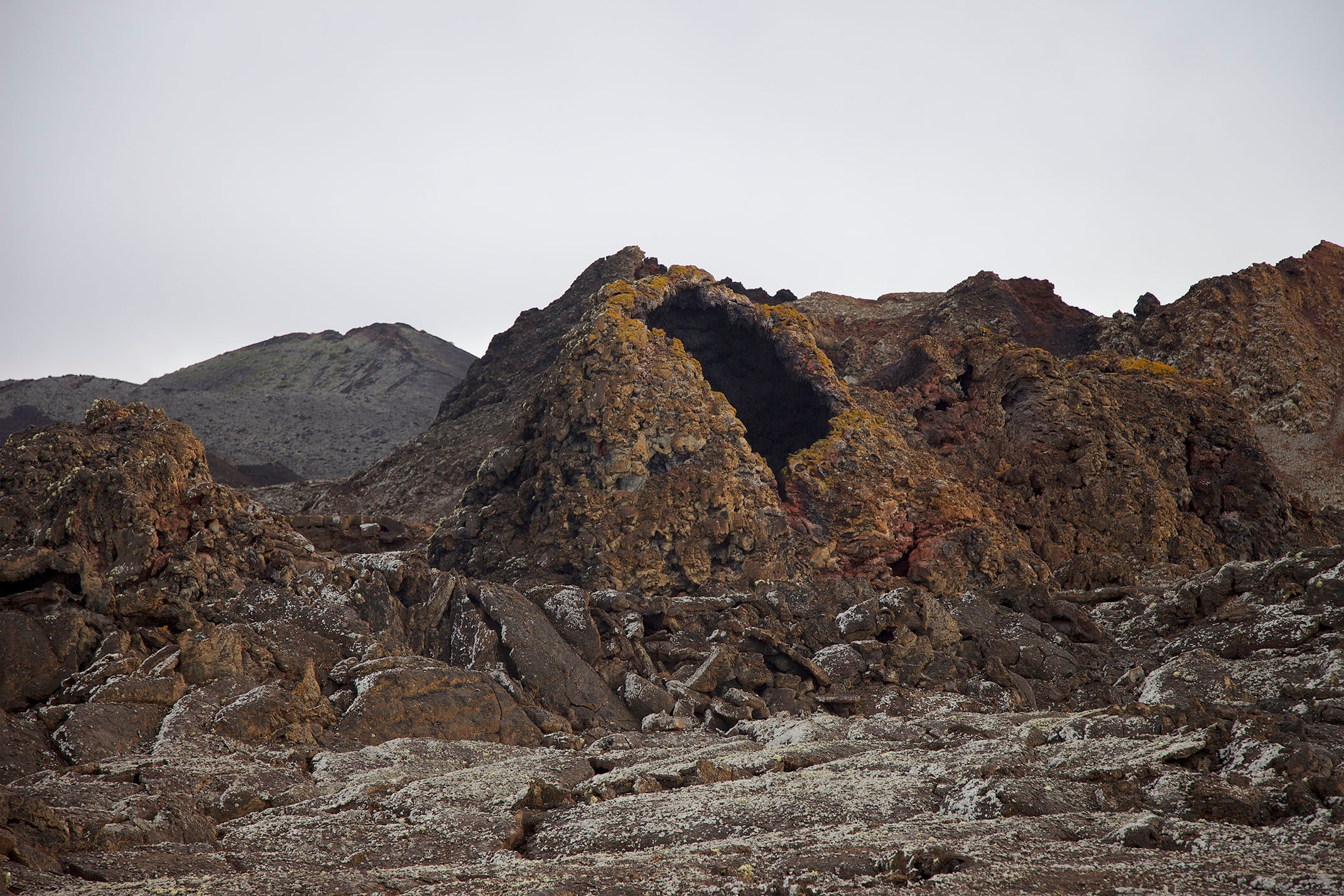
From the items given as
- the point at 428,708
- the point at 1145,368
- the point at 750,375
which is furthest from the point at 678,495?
the point at 1145,368

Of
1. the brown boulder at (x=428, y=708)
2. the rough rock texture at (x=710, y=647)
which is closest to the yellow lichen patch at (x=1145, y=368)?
the rough rock texture at (x=710, y=647)

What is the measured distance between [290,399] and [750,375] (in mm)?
58977

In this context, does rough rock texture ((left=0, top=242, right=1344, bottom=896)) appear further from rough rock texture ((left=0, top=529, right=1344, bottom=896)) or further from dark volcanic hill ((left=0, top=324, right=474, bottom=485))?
dark volcanic hill ((left=0, top=324, right=474, bottom=485))

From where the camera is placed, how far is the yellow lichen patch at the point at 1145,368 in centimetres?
2897

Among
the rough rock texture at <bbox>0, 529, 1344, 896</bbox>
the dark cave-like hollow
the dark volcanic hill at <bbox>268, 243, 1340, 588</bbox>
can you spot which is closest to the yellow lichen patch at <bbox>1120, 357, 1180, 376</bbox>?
the dark volcanic hill at <bbox>268, 243, 1340, 588</bbox>

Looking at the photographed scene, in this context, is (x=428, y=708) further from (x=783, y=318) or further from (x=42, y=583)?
(x=783, y=318)

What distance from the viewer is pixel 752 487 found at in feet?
73.1

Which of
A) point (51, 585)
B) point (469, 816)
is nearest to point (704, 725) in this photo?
point (469, 816)

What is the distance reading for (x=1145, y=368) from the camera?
95.8ft

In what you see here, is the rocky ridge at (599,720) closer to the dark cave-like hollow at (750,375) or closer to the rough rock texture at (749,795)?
the rough rock texture at (749,795)

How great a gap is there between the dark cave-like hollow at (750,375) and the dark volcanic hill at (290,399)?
34399 mm

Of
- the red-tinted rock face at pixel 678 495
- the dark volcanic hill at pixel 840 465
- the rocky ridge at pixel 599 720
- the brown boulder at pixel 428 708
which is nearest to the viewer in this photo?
the rocky ridge at pixel 599 720

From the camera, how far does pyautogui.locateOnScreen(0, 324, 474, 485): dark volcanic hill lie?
66.2m

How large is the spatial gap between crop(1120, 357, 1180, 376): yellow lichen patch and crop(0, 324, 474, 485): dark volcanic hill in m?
44.4
